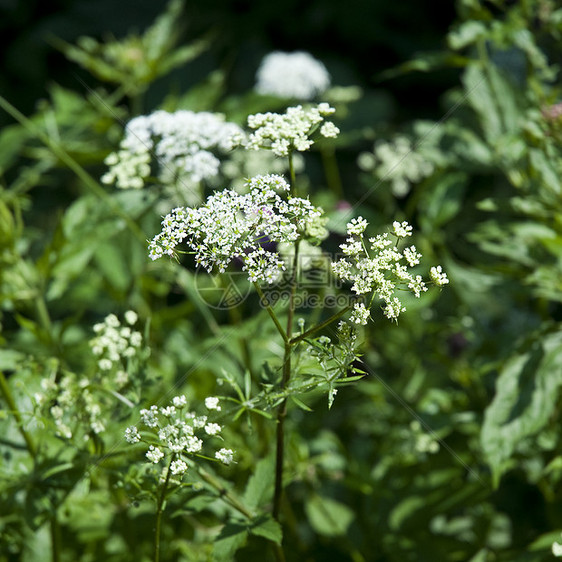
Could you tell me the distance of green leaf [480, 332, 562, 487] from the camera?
1.97 metres

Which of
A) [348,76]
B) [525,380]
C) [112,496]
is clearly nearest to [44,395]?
[112,496]

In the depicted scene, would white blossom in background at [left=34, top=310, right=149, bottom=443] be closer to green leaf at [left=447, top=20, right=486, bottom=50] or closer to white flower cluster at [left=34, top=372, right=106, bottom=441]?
white flower cluster at [left=34, top=372, right=106, bottom=441]

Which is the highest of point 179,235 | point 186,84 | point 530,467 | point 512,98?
point 179,235

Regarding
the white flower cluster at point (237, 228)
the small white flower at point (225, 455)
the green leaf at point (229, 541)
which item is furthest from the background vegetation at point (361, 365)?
the white flower cluster at point (237, 228)

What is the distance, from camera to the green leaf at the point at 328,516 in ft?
7.80

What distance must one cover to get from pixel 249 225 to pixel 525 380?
118cm

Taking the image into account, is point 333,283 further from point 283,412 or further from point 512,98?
point 512,98

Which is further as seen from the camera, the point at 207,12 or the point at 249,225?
the point at 207,12

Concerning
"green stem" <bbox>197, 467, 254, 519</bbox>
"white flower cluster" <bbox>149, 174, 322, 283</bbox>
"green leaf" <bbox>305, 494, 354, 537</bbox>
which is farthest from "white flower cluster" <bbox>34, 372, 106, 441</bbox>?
"green leaf" <bbox>305, 494, 354, 537</bbox>

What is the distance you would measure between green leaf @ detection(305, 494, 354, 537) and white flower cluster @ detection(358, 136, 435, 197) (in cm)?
142

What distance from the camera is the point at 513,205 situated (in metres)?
2.17

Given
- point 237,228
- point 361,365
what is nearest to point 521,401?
point 361,365

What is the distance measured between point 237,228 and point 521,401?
3.88 ft

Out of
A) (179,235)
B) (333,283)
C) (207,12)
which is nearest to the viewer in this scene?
(179,235)
